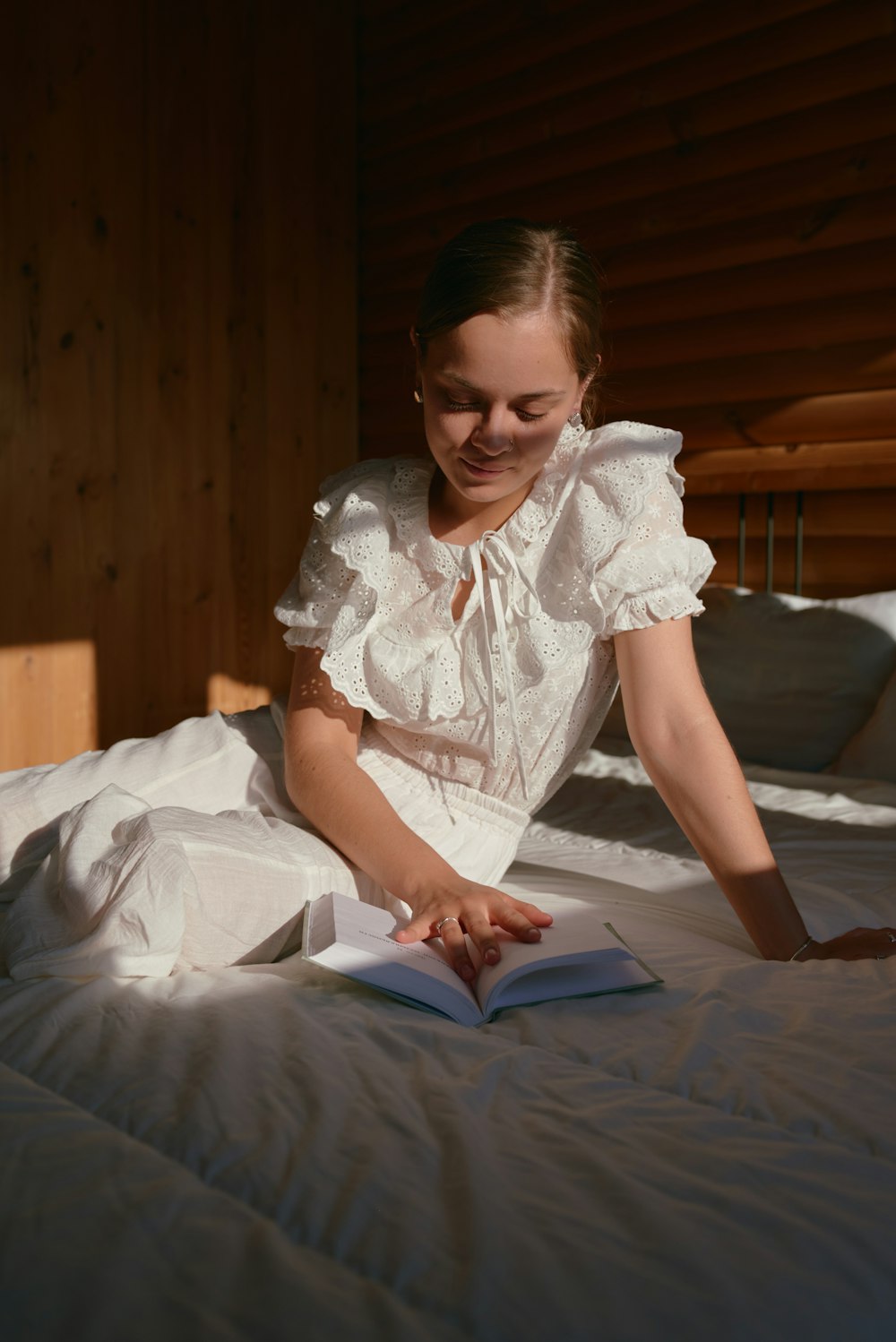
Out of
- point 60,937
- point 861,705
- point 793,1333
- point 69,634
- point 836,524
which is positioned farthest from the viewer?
point 69,634

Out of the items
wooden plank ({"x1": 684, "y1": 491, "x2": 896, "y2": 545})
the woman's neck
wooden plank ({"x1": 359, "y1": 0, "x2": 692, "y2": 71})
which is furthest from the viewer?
wooden plank ({"x1": 359, "y1": 0, "x2": 692, "y2": 71})

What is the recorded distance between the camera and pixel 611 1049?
102 centimetres

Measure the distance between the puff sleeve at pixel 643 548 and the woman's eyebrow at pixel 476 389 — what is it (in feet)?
0.52

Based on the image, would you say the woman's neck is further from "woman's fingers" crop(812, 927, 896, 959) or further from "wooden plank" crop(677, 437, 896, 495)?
"wooden plank" crop(677, 437, 896, 495)

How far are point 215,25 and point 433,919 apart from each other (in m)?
3.44

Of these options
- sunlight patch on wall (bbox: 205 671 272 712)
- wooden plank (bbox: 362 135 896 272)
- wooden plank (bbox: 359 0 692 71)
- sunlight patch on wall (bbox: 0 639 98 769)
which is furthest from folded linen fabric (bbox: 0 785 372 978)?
wooden plank (bbox: 359 0 692 71)

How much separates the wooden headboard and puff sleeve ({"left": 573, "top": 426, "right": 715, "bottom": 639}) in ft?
4.65

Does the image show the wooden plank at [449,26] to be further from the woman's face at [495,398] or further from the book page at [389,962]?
the book page at [389,962]

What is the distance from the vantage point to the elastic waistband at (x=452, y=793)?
162 centimetres

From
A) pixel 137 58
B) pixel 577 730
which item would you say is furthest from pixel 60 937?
pixel 137 58

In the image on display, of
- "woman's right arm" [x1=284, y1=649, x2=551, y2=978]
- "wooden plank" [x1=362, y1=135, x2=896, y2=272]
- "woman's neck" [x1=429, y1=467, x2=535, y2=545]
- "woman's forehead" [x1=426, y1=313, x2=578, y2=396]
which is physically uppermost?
"wooden plank" [x1=362, y1=135, x2=896, y2=272]

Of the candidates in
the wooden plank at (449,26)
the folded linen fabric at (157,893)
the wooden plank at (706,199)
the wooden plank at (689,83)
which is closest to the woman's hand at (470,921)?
the folded linen fabric at (157,893)

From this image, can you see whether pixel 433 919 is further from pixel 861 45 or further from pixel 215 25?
pixel 215 25

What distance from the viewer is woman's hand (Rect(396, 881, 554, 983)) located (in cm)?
118
